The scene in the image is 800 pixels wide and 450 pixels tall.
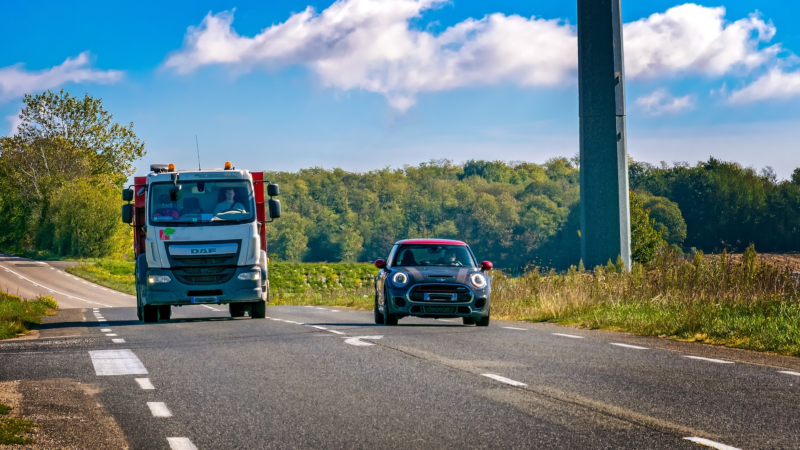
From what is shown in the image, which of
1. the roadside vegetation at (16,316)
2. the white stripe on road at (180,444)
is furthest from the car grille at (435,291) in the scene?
the white stripe on road at (180,444)

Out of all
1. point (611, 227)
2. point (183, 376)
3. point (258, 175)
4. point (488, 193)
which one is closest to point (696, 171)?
point (488, 193)

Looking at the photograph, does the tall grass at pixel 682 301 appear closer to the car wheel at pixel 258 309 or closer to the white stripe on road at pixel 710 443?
the car wheel at pixel 258 309

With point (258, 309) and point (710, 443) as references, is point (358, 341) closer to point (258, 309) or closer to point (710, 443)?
point (258, 309)

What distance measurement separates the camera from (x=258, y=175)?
21.4m

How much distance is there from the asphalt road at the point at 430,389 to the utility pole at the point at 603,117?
10755mm

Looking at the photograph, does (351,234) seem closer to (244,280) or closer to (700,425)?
(244,280)

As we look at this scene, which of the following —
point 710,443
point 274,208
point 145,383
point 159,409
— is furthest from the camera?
point 274,208

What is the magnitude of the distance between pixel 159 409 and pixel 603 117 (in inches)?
772

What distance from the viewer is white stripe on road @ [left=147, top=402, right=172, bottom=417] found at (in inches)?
336

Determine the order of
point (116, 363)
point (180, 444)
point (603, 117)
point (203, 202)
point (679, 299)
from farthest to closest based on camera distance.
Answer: point (603, 117) < point (203, 202) < point (679, 299) < point (116, 363) < point (180, 444)

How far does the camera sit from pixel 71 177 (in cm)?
11419

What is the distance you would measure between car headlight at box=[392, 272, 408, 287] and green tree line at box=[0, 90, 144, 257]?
9595cm

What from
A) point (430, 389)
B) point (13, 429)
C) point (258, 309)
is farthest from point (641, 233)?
point (13, 429)

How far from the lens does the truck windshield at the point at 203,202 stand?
66.0 feet
